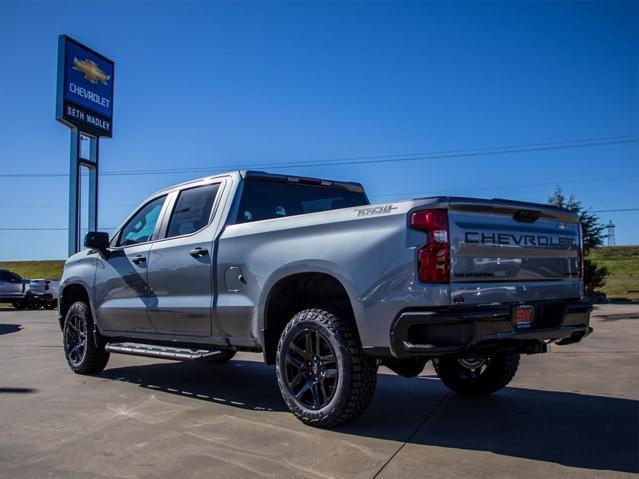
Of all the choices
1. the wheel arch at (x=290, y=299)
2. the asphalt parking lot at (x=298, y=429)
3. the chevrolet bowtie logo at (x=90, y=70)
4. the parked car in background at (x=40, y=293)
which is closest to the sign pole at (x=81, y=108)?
the chevrolet bowtie logo at (x=90, y=70)

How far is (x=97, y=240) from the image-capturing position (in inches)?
258

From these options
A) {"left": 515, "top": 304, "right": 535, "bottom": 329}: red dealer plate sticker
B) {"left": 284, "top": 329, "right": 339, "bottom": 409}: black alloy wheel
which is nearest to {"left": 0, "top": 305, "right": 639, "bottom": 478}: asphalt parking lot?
{"left": 284, "top": 329, "right": 339, "bottom": 409}: black alloy wheel

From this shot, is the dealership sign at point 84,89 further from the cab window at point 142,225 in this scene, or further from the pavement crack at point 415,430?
the pavement crack at point 415,430

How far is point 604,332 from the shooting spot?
462 inches

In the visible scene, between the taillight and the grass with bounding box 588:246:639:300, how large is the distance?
29244 millimetres

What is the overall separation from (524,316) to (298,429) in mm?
1806

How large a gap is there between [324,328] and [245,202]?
1703 mm

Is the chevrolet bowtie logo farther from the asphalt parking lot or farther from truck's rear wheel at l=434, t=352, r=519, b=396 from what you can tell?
truck's rear wheel at l=434, t=352, r=519, b=396

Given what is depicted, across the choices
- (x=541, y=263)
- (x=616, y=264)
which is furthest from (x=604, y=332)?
(x=616, y=264)

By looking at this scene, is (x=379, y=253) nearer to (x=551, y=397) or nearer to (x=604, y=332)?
(x=551, y=397)

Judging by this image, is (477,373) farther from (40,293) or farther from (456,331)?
(40,293)

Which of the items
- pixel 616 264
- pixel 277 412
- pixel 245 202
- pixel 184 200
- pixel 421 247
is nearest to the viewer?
pixel 421 247

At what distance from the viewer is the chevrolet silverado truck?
3.83 m

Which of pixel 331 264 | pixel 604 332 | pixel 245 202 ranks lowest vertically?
pixel 604 332
